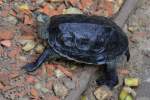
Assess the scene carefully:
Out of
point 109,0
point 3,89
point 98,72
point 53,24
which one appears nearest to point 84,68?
point 98,72

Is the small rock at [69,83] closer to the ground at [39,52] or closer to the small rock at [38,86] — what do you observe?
the ground at [39,52]

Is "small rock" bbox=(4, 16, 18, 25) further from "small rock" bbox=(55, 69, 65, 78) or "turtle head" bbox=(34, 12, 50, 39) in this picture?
"small rock" bbox=(55, 69, 65, 78)

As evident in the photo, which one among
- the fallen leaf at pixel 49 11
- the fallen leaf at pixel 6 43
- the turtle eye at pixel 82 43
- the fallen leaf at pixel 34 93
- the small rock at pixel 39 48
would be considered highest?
the fallen leaf at pixel 49 11

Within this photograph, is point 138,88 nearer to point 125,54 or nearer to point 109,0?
point 125,54

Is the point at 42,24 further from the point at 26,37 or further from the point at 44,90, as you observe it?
the point at 44,90

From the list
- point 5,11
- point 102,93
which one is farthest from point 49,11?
point 102,93

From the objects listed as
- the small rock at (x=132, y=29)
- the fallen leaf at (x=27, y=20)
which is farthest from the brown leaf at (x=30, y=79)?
the small rock at (x=132, y=29)

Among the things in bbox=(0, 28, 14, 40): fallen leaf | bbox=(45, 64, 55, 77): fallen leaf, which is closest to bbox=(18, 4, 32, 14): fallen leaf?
bbox=(0, 28, 14, 40): fallen leaf
